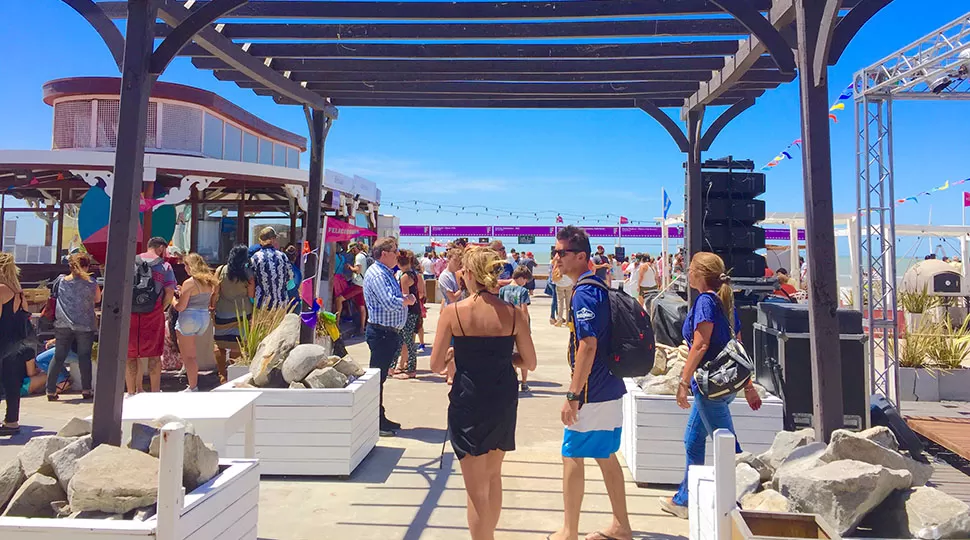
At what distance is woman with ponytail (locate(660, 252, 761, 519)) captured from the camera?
11.4ft

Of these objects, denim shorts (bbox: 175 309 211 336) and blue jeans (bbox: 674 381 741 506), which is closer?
blue jeans (bbox: 674 381 741 506)

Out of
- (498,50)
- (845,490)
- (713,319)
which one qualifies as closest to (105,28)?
(498,50)

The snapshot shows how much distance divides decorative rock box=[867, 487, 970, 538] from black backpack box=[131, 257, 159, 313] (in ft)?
19.6

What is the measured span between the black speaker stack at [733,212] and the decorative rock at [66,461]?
6752mm

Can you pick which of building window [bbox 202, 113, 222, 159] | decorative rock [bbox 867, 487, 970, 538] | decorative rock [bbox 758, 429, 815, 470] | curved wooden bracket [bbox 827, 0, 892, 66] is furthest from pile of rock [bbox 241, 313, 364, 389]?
building window [bbox 202, 113, 222, 159]

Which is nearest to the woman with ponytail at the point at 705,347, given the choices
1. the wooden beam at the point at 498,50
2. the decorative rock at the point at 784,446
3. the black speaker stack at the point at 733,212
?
the decorative rock at the point at 784,446

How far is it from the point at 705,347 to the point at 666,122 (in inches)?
131

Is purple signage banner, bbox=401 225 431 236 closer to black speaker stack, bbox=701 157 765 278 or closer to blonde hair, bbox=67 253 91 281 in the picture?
black speaker stack, bbox=701 157 765 278

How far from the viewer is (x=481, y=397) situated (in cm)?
296

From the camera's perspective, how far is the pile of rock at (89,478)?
2.34 m

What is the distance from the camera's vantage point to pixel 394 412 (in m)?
6.28

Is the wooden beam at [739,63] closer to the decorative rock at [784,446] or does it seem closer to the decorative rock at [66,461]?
the decorative rock at [784,446]

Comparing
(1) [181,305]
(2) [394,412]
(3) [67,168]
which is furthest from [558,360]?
(3) [67,168]

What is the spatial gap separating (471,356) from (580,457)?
2.57 feet
